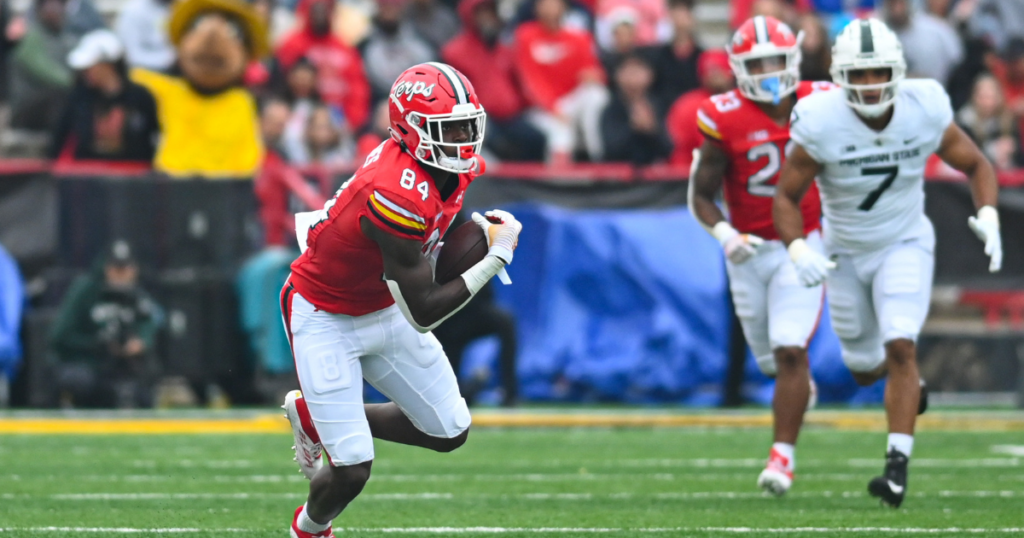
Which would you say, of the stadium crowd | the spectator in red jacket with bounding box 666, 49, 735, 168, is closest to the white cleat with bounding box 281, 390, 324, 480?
the stadium crowd

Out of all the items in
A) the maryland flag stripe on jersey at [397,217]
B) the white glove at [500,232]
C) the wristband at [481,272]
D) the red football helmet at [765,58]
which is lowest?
the red football helmet at [765,58]

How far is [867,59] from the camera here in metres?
6.67

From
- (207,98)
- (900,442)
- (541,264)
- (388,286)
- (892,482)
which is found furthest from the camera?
(207,98)

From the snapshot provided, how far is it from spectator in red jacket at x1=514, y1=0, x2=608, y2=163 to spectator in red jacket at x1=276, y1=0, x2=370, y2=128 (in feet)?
4.19

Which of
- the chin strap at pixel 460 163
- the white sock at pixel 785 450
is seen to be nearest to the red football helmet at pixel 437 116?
the chin strap at pixel 460 163

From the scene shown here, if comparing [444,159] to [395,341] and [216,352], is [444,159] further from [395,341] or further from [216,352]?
[216,352]

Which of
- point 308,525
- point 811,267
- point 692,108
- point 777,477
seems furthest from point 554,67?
point 308,525

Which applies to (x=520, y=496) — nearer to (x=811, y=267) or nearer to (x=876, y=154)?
(x=811, y=267)

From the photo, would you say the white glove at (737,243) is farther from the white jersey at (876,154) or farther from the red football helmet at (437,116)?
the red football helmet at (437,116)

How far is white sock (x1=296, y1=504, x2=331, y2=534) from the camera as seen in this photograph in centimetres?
534

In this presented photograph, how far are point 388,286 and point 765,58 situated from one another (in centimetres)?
279

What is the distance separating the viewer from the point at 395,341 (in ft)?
17.8

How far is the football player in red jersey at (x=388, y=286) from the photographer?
5.11 metres

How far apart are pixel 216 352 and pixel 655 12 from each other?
533 centimetres
